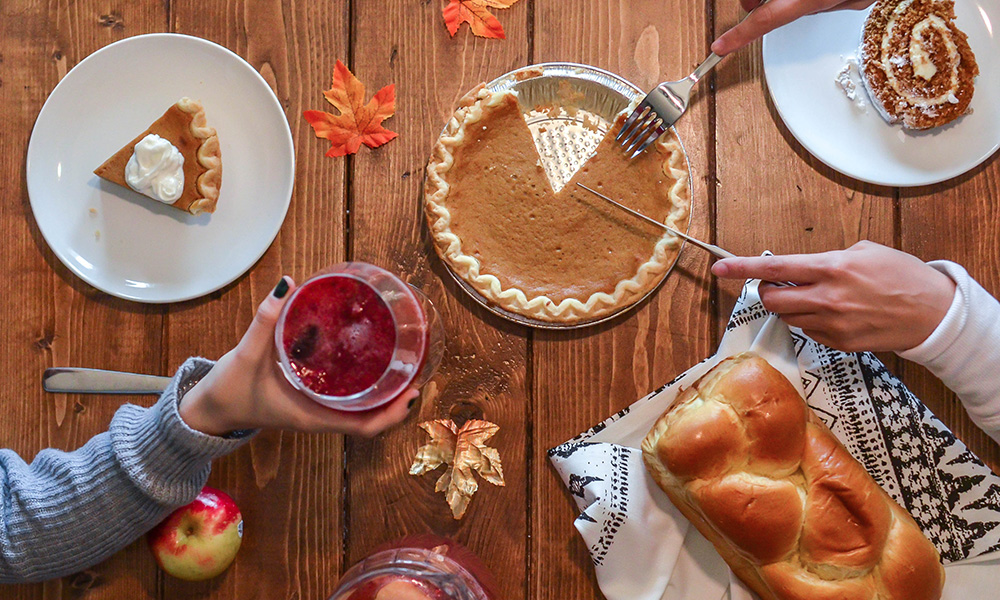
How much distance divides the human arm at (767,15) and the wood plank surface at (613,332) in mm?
142

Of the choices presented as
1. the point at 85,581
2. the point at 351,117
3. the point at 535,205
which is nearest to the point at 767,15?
the point at 535,205

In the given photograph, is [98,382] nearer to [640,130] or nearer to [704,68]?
[640,130]

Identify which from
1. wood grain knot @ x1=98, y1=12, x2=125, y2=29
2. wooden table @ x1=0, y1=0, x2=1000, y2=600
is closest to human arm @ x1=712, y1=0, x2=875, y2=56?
wooden table @ x1=0, y1=0, x2=1000, y2=600

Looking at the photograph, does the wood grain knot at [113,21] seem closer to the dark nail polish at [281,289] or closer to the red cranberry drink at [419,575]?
the dark nail polish at [281,289]

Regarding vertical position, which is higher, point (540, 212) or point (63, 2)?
point (63, 2)

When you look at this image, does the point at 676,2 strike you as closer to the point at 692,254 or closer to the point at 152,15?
the point at 692,254

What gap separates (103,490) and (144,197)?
25.6 inches

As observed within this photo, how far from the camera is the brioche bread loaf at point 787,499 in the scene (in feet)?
4.76

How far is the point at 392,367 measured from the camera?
123 cm

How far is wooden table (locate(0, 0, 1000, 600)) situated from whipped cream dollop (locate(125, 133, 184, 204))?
9.9 inches

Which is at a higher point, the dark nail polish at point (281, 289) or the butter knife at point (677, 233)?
the butter knife at point (677, 233)

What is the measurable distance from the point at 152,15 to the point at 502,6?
83cm

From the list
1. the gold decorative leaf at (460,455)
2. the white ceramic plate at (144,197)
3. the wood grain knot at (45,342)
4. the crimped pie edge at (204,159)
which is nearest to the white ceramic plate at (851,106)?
the gold decorative leaf at (460,455)

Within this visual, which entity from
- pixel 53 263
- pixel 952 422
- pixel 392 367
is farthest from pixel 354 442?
pixel 952 422
